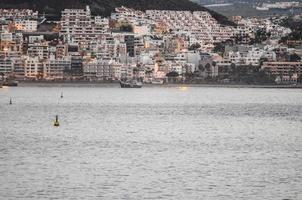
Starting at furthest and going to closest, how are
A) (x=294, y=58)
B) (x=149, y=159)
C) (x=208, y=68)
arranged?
(x=294, y=58), (x=208, y=68), (x=149, y=159)

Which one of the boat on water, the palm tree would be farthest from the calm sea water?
the palm tree

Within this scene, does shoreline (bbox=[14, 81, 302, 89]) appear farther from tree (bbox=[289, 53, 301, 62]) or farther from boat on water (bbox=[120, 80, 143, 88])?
tree (bbox=[289, 53, 301, 62])

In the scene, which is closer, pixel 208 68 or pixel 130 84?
pixel 130 84

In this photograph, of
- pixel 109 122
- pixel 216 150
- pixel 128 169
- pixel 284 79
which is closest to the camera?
pixel 128 169

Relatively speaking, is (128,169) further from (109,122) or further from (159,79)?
(159,79)

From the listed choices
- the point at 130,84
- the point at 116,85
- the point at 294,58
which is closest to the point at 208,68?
the point at 294,58

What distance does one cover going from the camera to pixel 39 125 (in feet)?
192

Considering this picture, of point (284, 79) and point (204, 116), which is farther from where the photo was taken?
point (284, 79)

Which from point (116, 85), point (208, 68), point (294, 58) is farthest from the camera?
point (294, 58)

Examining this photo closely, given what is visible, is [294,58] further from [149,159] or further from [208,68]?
[149,159]

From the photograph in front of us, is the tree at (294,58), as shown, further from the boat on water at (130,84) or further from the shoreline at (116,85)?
the boat on water at (130,84)

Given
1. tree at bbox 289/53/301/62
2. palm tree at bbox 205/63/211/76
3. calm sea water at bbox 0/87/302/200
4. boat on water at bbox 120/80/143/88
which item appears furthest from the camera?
tree at bbox 289/53/301/62

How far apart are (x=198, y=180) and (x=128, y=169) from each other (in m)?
3.26

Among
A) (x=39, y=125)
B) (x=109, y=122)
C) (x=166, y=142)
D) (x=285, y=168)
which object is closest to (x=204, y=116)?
(x=109, y=122)
